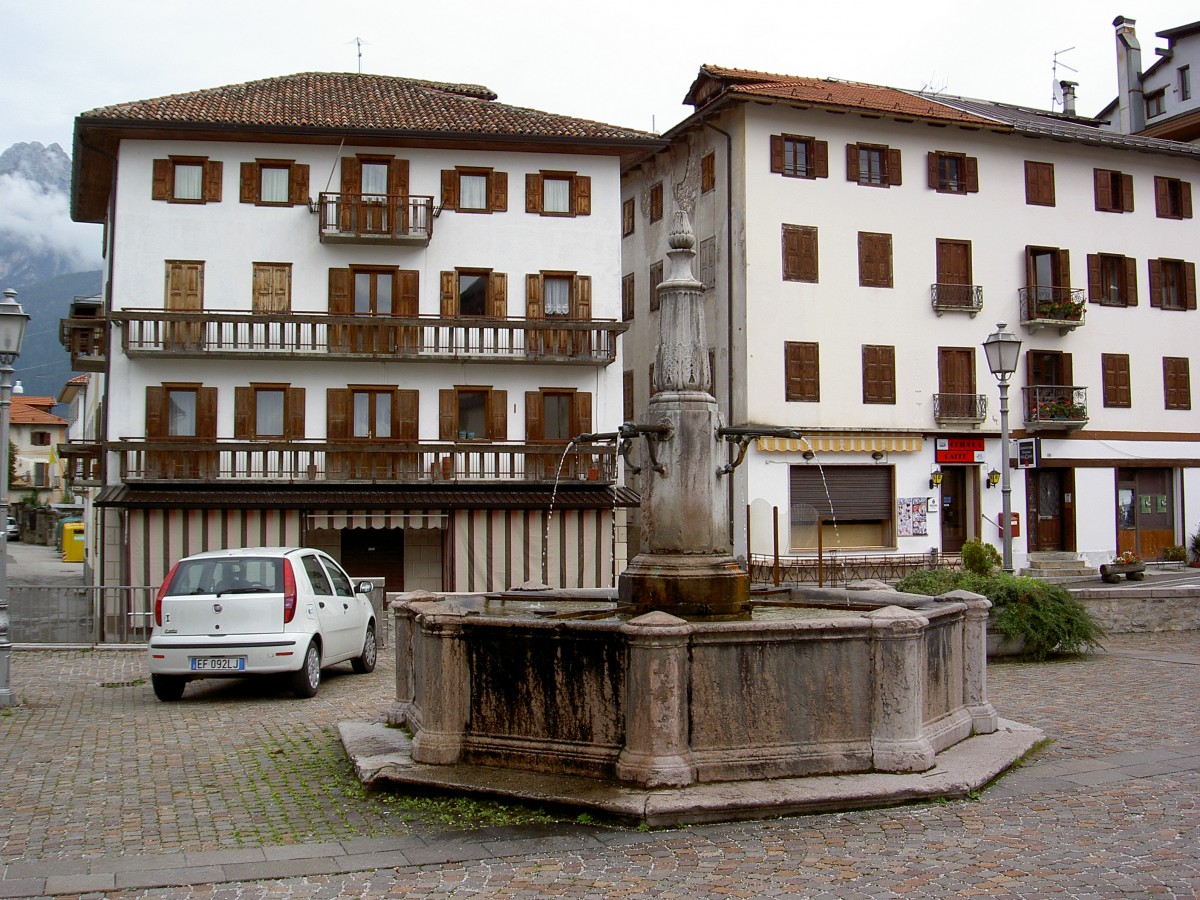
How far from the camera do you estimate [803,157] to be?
3522cm

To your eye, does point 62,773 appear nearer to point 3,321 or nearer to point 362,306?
point 3,321

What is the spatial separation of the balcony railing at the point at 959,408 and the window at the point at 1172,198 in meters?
10.8

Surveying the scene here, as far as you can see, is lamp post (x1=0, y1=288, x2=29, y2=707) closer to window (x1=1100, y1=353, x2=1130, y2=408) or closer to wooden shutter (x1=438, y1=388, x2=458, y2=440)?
wooden shutter (x1=438, y1=388, x2=458, y2=440)

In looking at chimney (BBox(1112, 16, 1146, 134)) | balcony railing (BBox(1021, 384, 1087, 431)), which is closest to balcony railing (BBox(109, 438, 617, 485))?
balcony railing (BBox(1021, 384, 1087, 431))

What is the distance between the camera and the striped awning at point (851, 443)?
33.9 meters

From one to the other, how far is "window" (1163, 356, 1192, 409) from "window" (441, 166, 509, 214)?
908 inches

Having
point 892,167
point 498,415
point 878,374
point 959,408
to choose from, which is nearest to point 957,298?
point 959,408

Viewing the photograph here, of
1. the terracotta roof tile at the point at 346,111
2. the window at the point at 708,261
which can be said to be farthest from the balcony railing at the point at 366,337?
the window at the point at 708,261

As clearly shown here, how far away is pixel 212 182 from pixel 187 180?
0.67 m

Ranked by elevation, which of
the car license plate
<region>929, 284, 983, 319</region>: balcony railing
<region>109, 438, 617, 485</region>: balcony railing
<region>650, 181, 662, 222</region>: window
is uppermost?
<region>650, 181, 662, 222</region>: window

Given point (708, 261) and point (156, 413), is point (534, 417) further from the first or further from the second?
point (156, 413)

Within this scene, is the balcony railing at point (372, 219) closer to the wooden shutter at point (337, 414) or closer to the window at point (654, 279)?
the wooden shutter at point (337, 414)

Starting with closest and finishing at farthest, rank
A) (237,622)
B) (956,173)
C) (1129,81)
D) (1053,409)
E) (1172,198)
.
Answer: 1. (237,622)
2. (1053,409)
3. (956,173)
4. (1172,198)
5. (1129,81)

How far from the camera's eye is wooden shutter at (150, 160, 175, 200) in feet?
101
